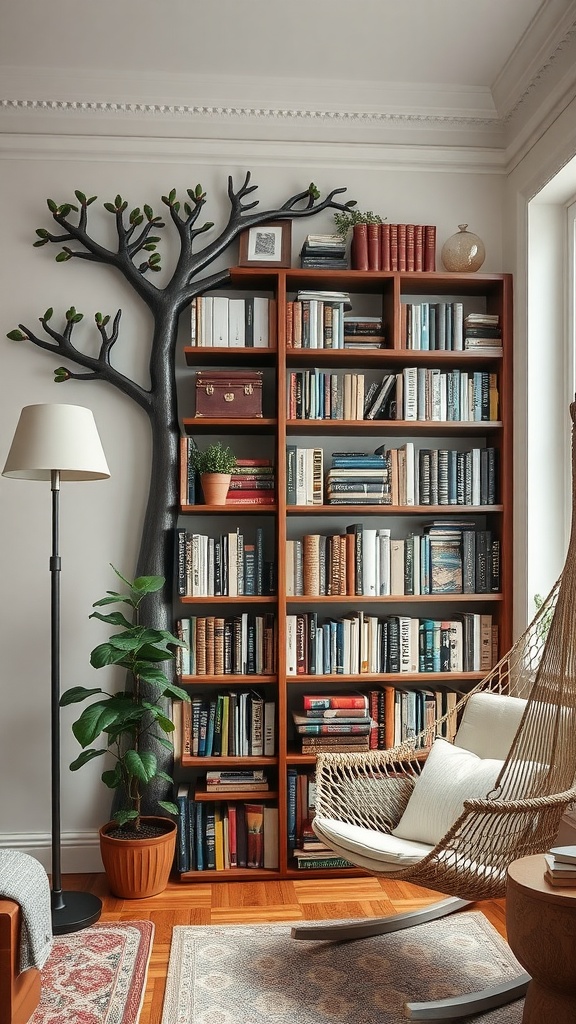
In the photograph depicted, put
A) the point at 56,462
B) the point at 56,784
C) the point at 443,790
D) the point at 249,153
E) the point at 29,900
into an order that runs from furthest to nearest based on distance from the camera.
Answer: the point at 249,153 < the point at 56,784 < the point at 56,462 < the point at 443,790 < the point at 29,900

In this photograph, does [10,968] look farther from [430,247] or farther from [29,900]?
[430,247]

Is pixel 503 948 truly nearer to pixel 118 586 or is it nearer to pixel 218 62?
pixel 118 586

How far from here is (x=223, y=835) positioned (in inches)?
134

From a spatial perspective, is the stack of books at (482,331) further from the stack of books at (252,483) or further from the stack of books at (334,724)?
the stack of books at (334,724)

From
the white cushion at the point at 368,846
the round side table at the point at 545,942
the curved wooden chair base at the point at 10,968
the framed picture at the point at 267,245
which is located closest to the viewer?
the round side table at the point at 545,942

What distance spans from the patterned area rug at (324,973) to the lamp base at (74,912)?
0.30 m

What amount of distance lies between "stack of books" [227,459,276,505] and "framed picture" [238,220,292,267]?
2.69 ft

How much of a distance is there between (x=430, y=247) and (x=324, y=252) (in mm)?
436

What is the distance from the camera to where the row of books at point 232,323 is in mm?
3482

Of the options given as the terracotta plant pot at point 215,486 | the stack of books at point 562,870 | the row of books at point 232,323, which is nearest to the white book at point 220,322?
the row of books at point 232,323

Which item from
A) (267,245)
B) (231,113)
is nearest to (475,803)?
(267,245)

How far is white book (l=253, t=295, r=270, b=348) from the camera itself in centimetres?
350

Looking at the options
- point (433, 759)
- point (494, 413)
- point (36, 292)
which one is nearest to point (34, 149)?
point (36, 292)

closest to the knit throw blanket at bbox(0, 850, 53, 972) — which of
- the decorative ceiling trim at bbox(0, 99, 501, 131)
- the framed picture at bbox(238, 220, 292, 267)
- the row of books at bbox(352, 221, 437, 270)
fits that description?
the framed picture at bbox(238, 220, 292, 267)
